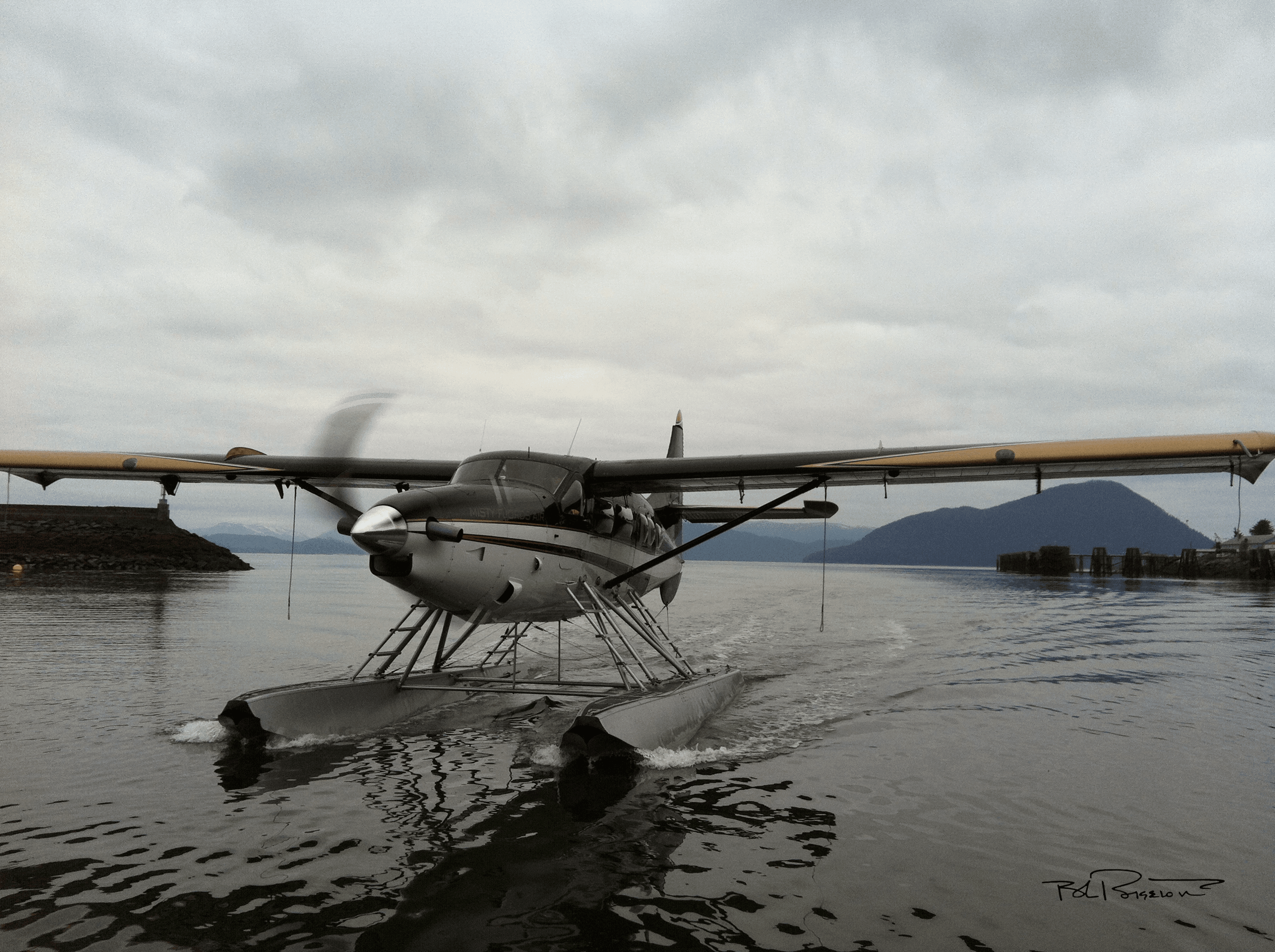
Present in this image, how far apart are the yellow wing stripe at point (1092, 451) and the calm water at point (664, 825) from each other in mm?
A: 3343

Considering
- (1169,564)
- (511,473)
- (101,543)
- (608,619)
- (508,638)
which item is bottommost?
(1169,564)

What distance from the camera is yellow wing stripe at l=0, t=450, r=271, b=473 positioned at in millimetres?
10836

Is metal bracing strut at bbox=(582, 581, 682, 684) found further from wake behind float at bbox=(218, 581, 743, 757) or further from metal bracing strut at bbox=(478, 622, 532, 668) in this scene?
metal bracing strut at bbox=(478, 622, 532, 668)

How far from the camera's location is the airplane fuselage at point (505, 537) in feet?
23.0

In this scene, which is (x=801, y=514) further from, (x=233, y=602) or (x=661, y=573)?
(x=233, y=602)

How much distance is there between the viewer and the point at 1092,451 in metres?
8.92

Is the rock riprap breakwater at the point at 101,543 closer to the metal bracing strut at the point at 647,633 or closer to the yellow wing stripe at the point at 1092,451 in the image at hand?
the metal bracing strut at the point at 647,633

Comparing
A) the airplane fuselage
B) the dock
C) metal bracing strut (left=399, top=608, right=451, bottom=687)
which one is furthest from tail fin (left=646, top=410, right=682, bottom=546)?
the dock

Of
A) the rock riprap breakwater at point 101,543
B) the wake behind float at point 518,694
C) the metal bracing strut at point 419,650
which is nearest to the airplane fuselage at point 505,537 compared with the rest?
the wake behind float at point 518,694

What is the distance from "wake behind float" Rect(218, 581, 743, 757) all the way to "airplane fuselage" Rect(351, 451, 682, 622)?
453mm

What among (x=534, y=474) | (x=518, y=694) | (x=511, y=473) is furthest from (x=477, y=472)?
(x=518, y=694)

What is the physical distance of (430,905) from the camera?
4.25 meters

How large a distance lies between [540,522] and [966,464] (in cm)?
534
